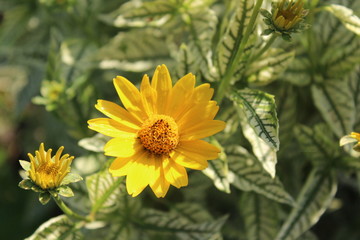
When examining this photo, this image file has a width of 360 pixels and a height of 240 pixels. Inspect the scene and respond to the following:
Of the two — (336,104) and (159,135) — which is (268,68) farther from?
(159,135)

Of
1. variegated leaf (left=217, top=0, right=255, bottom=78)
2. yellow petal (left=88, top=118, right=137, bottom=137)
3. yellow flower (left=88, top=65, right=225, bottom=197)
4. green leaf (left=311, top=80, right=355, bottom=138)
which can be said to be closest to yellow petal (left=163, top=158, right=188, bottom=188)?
yellow flower (left=88, top=65, right=225, bottom=197)

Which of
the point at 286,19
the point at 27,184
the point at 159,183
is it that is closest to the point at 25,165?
the point at 27,184

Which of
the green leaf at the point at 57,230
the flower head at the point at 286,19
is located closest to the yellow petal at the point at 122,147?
the green leaf at the point at 57,230

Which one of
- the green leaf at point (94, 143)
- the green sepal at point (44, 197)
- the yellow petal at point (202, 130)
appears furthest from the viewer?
the green leaf at point (94, 143)

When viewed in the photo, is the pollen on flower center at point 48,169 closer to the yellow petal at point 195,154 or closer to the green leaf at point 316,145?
the yellow petal at point 195,154

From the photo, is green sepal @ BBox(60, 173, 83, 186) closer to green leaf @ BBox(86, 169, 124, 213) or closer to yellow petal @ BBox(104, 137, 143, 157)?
yellow petal @ BBox(104, 137, 143, 157)

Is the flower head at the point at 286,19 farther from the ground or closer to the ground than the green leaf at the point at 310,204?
farther from the ground

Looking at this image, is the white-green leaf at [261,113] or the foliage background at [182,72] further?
the foliage background at [182,72]

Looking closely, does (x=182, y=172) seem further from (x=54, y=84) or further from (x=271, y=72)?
(x=54, y=84)
